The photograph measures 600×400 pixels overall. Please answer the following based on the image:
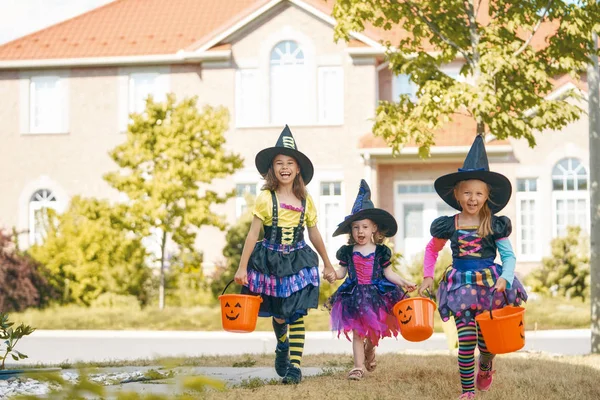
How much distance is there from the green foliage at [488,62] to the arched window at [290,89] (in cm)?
1174

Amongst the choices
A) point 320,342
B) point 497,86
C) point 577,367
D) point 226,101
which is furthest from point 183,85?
point 577,367

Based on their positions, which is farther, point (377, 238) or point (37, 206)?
point (37, 206)

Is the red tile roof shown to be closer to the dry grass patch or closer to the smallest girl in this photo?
the dry grass patch

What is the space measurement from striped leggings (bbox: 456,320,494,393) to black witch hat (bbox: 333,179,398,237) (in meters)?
1.28

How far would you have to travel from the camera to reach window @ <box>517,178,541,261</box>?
2380 cm

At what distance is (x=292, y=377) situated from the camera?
23.6 feet

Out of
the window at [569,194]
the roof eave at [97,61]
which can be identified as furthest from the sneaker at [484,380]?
the roof eave at [97,61]

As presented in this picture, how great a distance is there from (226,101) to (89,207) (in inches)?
228

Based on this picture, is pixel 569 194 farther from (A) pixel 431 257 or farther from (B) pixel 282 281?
(B) pixel 282 281

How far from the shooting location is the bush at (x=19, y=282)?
66.8 ft

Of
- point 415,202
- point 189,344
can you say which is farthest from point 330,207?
point 189,344

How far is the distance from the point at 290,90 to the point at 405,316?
17489 mm

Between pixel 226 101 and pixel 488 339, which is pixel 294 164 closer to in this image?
pixel 488 339

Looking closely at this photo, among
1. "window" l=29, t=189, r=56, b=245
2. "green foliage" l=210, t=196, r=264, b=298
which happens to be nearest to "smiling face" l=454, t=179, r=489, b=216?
"green foliage" l=210, t=196, r=264, b=298
